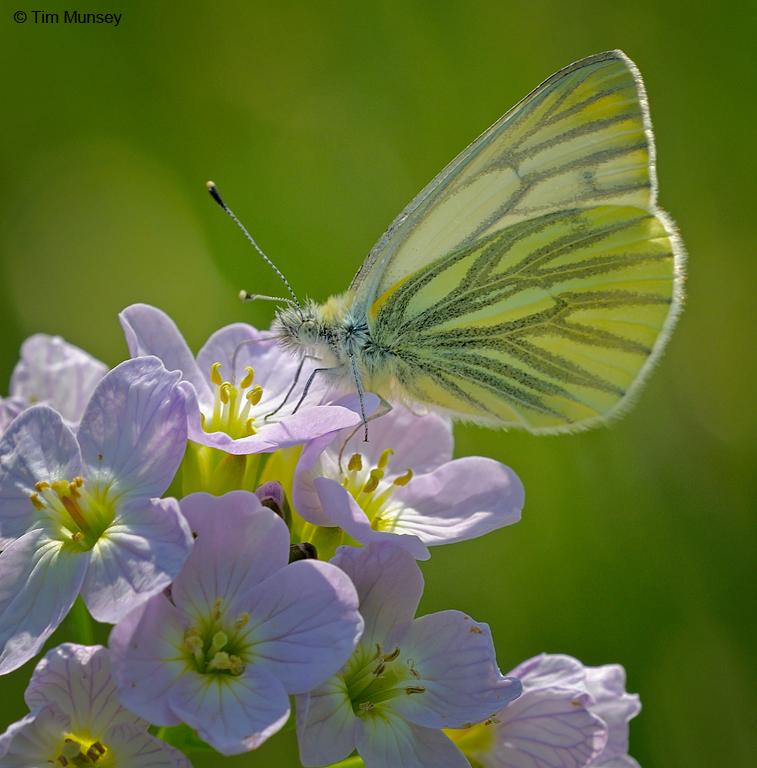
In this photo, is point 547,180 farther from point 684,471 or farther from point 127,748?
point 127,748

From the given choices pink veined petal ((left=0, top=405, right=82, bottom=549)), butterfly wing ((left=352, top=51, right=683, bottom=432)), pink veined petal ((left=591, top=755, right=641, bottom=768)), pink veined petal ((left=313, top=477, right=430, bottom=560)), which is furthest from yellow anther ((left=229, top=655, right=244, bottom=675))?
butterfly wing ((left=352, top=51, right=683, bottom=432))

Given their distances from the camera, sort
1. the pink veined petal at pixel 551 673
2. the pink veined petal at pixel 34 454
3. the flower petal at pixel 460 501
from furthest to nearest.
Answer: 1. the flower petal at pixel 460 501
2. the pink veined petal at pixel 551 673
3. the pink veined petal at pixel 34 454

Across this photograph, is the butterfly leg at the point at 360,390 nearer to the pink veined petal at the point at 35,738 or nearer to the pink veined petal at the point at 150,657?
the pink veined petal at the point at 150,657

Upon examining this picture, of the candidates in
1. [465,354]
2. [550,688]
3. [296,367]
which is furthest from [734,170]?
[550,688]

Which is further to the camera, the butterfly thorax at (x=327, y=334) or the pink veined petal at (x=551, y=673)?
the butterfly thorax at (x=327, y=334)

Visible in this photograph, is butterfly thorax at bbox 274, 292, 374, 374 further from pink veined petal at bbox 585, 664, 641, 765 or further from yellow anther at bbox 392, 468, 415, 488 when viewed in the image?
pink veined petal at bbox 585, 664, 641, 765

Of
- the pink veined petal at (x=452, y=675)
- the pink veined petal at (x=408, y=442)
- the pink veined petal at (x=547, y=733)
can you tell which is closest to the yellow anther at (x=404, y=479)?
the pink veined petal at (x=408, y=442)
